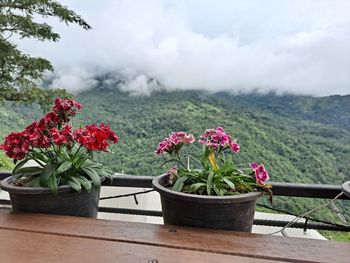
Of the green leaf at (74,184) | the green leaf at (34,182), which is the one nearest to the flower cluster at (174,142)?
the green leaf at (74,184)

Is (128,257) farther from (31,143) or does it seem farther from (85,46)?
(85,46)

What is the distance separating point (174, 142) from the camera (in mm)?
1134

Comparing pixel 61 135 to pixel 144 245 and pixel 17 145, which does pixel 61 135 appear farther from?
pixel 144 245

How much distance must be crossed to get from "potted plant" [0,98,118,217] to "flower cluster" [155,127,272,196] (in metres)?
0.27

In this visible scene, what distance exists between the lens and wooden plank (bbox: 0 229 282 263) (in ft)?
2.51

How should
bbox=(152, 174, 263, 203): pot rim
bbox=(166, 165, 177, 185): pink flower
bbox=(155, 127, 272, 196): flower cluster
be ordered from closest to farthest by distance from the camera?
bbox=(152, 174, 263, 203): pot rim, bbox=(155, 127, 272, 196): flower cluster, bbox=(166, 165, 177, 185): pink flower

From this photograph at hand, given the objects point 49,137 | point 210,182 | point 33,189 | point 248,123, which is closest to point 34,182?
point 33,189

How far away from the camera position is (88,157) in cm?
119

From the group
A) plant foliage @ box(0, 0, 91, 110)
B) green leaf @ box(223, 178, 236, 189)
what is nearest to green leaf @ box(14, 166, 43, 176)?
green leaf @ box(223, 178, 236, 189)

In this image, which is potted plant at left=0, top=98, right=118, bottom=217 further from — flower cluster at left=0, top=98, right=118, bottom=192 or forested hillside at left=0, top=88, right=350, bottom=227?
forested hillside at left=0, top=88, right=350, bottom=227

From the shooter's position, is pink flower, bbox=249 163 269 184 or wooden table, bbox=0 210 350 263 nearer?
wooden table, bbox=0 210 350 263

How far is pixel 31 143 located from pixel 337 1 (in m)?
2.31

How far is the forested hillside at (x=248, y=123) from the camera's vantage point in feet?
7.00

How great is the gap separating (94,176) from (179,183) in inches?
13.3
